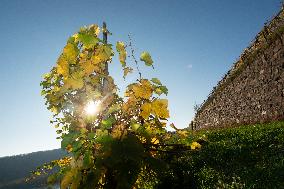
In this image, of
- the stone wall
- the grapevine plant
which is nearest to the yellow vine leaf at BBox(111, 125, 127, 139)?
the grapevine plant

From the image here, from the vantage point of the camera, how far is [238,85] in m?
22.3

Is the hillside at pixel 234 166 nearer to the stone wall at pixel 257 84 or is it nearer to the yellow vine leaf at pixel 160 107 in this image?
the yellow vine leaf at pixel 160 107

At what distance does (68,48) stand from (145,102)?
816 mm

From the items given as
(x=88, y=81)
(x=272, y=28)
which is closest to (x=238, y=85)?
(x=272, y=28)

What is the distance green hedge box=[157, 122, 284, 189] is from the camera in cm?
728

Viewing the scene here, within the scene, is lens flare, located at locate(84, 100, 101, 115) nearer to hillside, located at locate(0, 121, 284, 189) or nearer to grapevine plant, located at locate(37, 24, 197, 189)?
grapevine plant, located at locate(37, 24, 197, 189)

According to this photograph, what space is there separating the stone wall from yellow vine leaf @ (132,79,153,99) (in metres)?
14.7

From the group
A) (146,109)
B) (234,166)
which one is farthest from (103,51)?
(234,166)

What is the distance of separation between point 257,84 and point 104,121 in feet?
58.9

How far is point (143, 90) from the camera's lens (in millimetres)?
2838

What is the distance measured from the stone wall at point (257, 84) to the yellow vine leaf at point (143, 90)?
1471 cm

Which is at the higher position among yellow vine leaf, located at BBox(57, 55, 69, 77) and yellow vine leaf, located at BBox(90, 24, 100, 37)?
yellow vine leaf, located at BBox(90, 24, 100, 37)

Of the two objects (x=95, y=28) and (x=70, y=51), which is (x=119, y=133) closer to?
(x=70, y=51)

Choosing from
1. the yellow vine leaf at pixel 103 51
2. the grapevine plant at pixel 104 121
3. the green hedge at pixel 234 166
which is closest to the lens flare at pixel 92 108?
the grapevine plant at pixel 104 121
